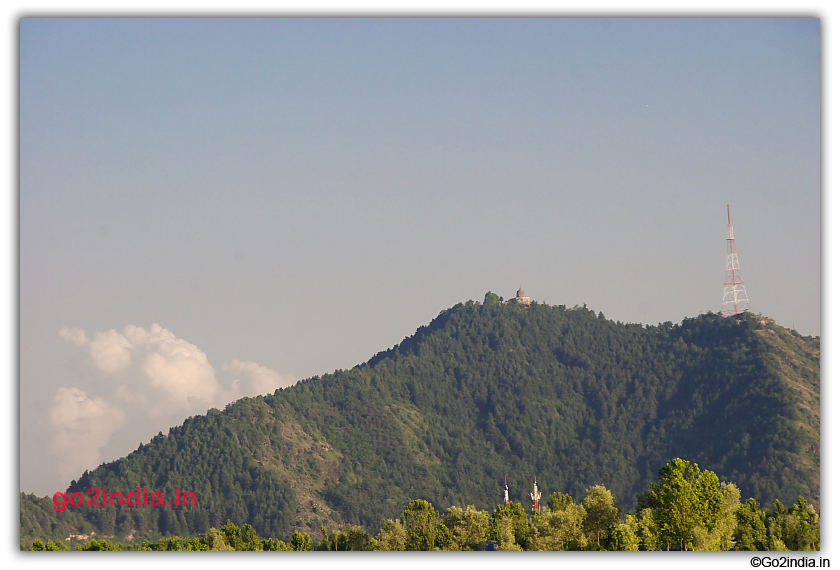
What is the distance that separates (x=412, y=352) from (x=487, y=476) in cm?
3648

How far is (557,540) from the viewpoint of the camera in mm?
55469

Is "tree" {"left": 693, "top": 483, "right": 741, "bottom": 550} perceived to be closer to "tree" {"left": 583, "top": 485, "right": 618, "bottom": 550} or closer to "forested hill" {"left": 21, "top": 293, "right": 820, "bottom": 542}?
"tree" {"left": 583, "top": 485, "right": 618, "bottom": 550}

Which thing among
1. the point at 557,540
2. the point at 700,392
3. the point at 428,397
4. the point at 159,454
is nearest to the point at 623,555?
the point at 557,540

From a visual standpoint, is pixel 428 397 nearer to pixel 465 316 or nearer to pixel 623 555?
pixel 465 316

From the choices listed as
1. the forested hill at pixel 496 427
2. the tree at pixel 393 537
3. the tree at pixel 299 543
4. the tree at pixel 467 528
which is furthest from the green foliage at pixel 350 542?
the forested hill at pixel 496 427

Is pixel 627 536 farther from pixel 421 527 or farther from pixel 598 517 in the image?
pixel 421 527

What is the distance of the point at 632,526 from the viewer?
5253cm

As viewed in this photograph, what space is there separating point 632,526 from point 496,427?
130264 millimetres

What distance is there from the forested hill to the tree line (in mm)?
61187

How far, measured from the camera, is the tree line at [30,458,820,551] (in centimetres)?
5041

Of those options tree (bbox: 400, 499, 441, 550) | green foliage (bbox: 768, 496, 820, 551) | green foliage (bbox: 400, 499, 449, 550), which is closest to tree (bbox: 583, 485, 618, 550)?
green foliage (bbox: 768, 496, 820, 551)

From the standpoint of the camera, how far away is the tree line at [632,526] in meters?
50.4

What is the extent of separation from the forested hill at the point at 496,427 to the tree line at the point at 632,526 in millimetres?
61187

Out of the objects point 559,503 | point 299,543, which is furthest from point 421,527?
point 299,543
